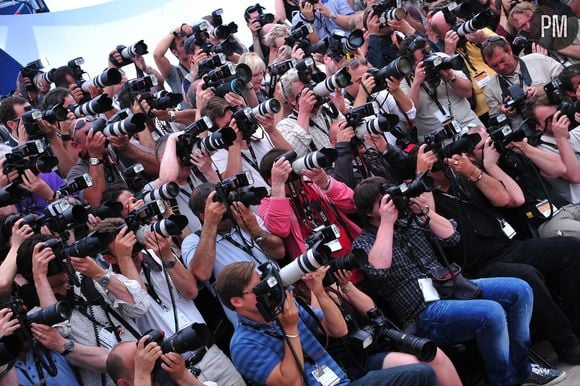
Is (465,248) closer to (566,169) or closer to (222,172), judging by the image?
(566,169)

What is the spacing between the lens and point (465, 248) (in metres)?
4.97

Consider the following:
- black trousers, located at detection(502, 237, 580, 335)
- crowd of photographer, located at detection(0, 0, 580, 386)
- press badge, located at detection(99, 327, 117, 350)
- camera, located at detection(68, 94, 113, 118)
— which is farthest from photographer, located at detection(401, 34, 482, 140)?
press badge, located at detection(99, 327, 117, 350)

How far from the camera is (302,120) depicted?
5727mm

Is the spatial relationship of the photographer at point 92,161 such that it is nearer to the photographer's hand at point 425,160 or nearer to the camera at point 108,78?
the camera at point 108,78

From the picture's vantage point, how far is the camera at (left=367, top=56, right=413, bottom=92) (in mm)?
5734

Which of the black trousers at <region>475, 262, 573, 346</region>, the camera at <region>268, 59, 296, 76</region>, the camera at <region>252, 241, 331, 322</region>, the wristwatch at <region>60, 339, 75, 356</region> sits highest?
the camera at <region>268, 59, 296, 76</region>

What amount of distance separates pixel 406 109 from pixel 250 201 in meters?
2.17

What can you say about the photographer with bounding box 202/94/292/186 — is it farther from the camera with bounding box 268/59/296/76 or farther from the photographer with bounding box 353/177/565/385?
the photographer with bounding box 353/177/565/385

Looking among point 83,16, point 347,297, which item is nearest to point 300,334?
point 347,297

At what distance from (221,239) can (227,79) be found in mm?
1570

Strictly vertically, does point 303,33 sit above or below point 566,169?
above

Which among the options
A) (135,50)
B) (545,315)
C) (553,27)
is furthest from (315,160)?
(553,27)

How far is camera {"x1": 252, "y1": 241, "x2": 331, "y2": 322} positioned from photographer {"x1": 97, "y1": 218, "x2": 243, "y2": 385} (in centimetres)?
62

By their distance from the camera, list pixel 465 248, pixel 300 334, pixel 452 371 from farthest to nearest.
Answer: pixel 465 248
pixel 452 371
pixel 300 334
